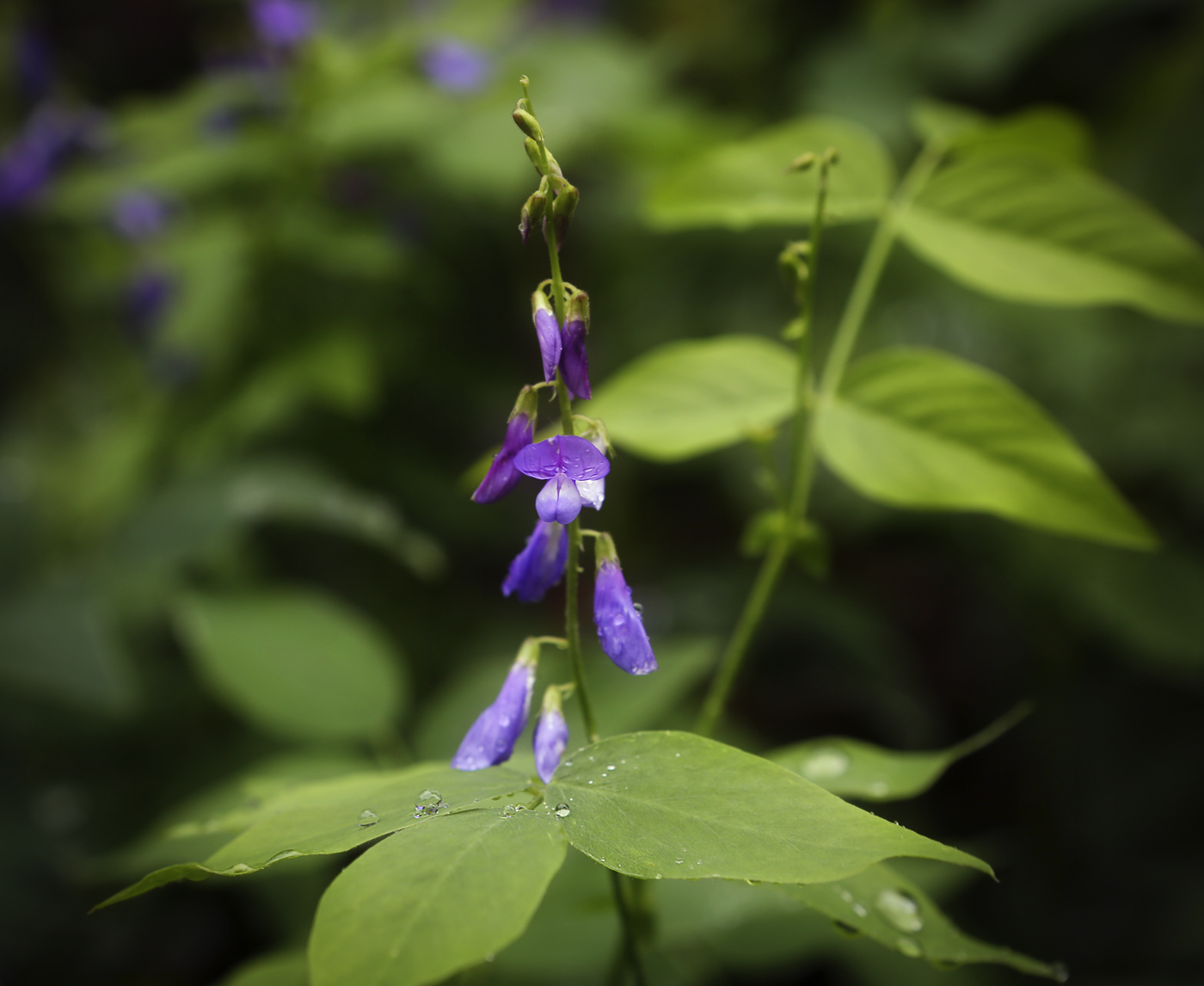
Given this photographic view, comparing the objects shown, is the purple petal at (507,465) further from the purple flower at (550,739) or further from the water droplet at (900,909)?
the water droplet at (900,909)

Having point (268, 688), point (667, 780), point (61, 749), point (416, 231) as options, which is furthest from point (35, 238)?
point (667, 780)

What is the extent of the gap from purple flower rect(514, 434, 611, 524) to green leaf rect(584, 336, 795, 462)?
0.32 m

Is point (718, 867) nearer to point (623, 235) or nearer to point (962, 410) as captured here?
point (962, 410)

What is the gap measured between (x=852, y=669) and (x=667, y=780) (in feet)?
6.47

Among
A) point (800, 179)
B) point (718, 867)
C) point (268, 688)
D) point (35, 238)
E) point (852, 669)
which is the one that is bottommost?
point (852, 669)

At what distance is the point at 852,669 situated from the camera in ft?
7.93

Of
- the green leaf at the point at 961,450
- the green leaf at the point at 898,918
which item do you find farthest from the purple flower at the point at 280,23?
the green leaf at the point at 898,918

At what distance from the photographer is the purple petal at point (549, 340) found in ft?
2.08

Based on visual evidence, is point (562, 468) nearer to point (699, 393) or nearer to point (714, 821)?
point (714, 821)

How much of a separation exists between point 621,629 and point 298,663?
2.73 ft

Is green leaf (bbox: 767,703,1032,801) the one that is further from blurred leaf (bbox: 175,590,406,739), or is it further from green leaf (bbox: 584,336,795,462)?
blurred leaf (bbox: 175,590,406,739)

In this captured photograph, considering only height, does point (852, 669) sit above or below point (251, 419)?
below

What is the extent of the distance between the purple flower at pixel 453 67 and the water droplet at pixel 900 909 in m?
2.07

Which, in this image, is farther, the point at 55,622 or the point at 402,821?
the point at 55,622
